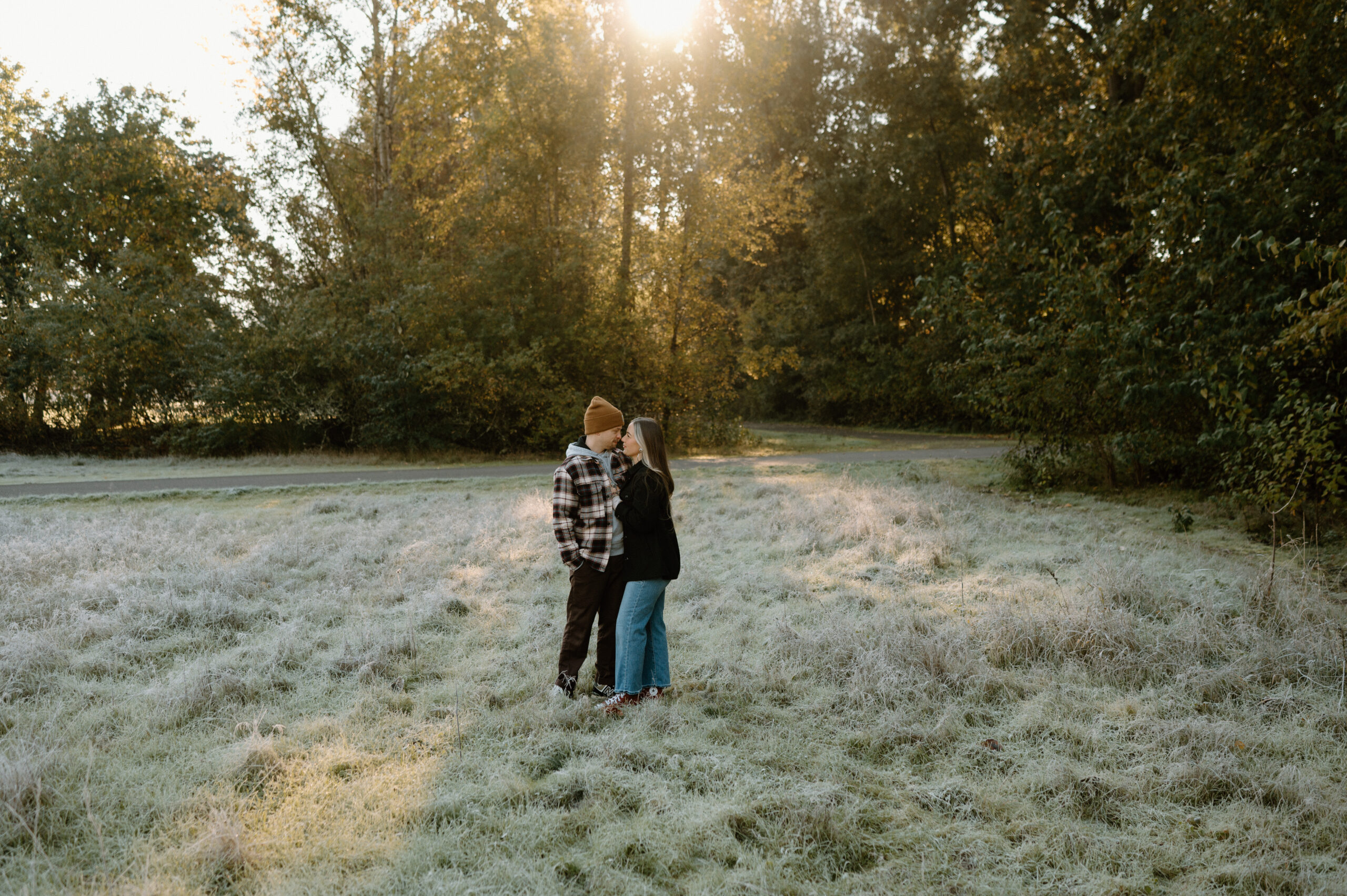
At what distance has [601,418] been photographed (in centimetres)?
418

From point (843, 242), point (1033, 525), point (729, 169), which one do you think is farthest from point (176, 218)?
point (1033, 525)

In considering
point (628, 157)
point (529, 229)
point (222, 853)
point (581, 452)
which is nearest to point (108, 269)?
point (529, 229)

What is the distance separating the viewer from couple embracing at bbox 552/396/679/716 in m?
4.06

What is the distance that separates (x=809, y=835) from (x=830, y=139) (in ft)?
97.7

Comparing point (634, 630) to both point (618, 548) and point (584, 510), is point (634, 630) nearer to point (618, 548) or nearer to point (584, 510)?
point (618, 548)

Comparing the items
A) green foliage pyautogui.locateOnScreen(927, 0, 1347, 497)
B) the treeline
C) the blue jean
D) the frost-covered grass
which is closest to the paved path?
the treeline

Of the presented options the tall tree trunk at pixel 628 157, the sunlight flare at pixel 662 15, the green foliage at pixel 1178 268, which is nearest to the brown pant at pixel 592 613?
the green foliage at pixel 1178 268

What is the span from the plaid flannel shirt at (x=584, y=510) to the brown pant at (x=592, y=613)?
0.26 ft

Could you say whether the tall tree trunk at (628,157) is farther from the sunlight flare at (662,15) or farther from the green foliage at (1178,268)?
the green foliage at (1178,268)

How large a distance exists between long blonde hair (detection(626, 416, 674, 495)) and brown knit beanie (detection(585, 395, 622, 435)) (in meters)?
0.12

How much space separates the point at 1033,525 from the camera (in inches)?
336

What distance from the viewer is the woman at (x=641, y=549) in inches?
158

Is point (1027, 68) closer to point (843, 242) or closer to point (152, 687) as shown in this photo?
point (843, 242)

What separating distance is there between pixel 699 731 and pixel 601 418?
5.50 feet
